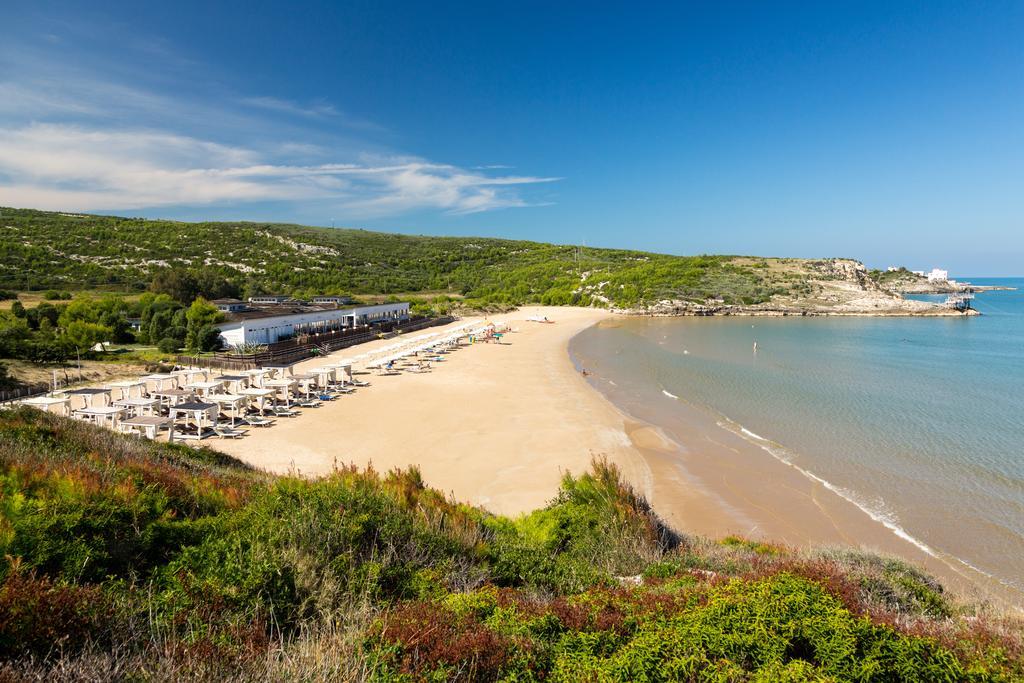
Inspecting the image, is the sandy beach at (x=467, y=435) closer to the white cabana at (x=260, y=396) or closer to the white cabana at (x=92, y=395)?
the white cabana at (x=260, y=396)

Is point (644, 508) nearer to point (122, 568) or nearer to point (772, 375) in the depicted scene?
point (122, 568)

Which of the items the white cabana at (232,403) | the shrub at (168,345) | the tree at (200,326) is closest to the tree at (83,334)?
the shrub at (168,345)

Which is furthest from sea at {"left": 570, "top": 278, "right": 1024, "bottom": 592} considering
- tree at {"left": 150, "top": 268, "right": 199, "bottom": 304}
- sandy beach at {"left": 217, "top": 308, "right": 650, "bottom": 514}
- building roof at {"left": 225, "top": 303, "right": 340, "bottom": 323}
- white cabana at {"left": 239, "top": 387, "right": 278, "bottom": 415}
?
tree at {"left": 150, "top": 268, "right": 199, "bottom": 304}

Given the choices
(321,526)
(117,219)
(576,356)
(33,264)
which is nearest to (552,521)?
(321,526)

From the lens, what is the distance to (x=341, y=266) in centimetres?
7181

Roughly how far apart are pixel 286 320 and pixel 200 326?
5.29m

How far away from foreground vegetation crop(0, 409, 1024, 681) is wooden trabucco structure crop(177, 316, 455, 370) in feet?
59.1

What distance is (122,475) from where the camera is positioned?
5.67 metres

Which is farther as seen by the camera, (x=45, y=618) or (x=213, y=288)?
(x=213, y=288)

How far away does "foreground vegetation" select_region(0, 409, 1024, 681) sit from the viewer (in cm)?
282

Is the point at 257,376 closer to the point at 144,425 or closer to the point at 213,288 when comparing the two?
the point at 144,425

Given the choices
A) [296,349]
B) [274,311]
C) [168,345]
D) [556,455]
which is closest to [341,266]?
[274,311]

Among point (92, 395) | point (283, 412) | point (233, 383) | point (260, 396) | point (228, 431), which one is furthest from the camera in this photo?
point (233, 383)

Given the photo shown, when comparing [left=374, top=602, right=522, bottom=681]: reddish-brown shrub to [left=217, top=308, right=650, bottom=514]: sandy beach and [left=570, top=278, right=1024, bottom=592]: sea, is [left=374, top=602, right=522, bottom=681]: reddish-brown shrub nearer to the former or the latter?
[left=217, top=308, right=650, bottom=514]: sandy beach
